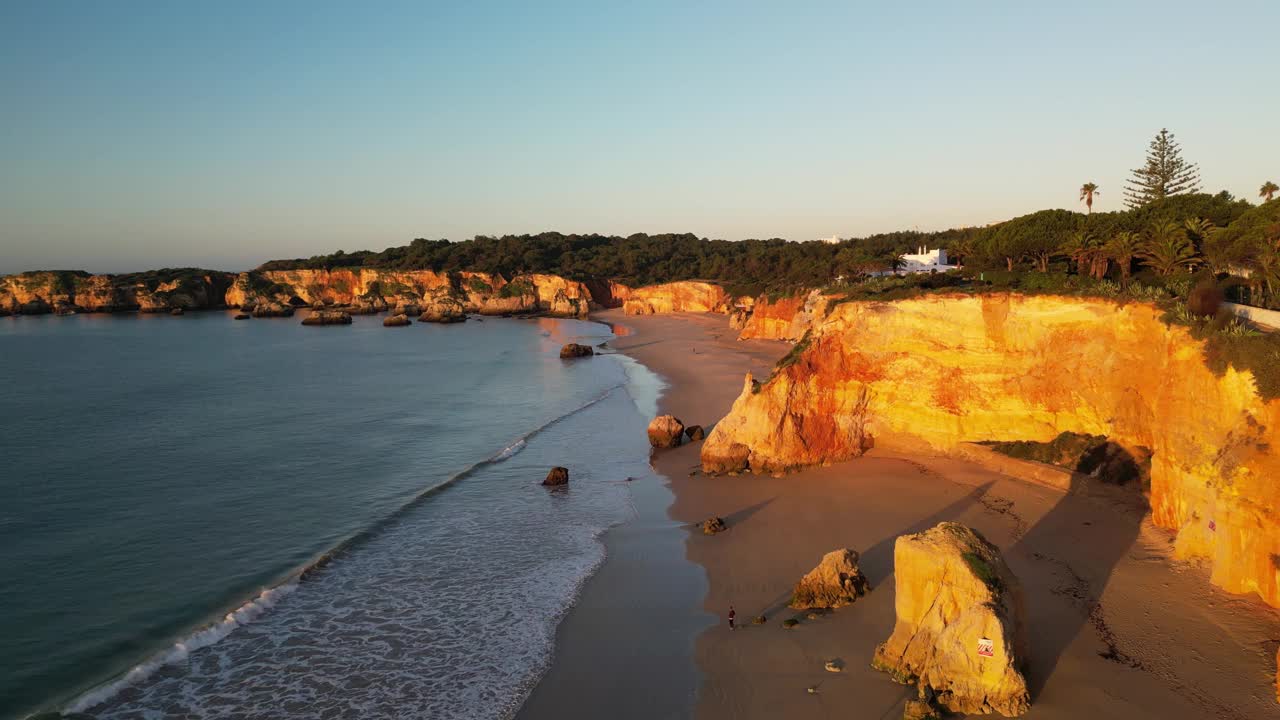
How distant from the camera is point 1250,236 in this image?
23141mm

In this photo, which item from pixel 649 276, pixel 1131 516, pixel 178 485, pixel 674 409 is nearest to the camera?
pixel 1131 516

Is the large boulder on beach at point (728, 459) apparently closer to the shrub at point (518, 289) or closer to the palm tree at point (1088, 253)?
the palm tree at point (1088, 253)

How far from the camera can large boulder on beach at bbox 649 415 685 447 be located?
30422 mm

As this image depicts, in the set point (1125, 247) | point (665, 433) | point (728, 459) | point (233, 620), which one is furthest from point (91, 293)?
point (1125, 247)

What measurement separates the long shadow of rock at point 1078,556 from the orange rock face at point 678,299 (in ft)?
276

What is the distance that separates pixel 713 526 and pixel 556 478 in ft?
26.4

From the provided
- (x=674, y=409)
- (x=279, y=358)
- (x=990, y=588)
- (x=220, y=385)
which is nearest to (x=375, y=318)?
(x=279, y=358)

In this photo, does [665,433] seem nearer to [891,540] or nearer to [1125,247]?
[891,540]

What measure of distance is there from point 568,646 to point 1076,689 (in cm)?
939

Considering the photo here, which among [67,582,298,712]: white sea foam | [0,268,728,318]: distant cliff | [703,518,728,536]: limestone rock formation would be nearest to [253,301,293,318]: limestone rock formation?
[0,268,728,318]: distant cliff

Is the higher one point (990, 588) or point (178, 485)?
point (990, 588)

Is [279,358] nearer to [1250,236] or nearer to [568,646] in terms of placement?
[568,646]

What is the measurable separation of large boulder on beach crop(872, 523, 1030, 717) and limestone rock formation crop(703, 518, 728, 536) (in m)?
8.12

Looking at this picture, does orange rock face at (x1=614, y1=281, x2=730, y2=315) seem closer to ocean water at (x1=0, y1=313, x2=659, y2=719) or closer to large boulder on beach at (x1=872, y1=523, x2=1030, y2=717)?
ocean water at (x1=0, y1=313, x2=659, y2=719)
